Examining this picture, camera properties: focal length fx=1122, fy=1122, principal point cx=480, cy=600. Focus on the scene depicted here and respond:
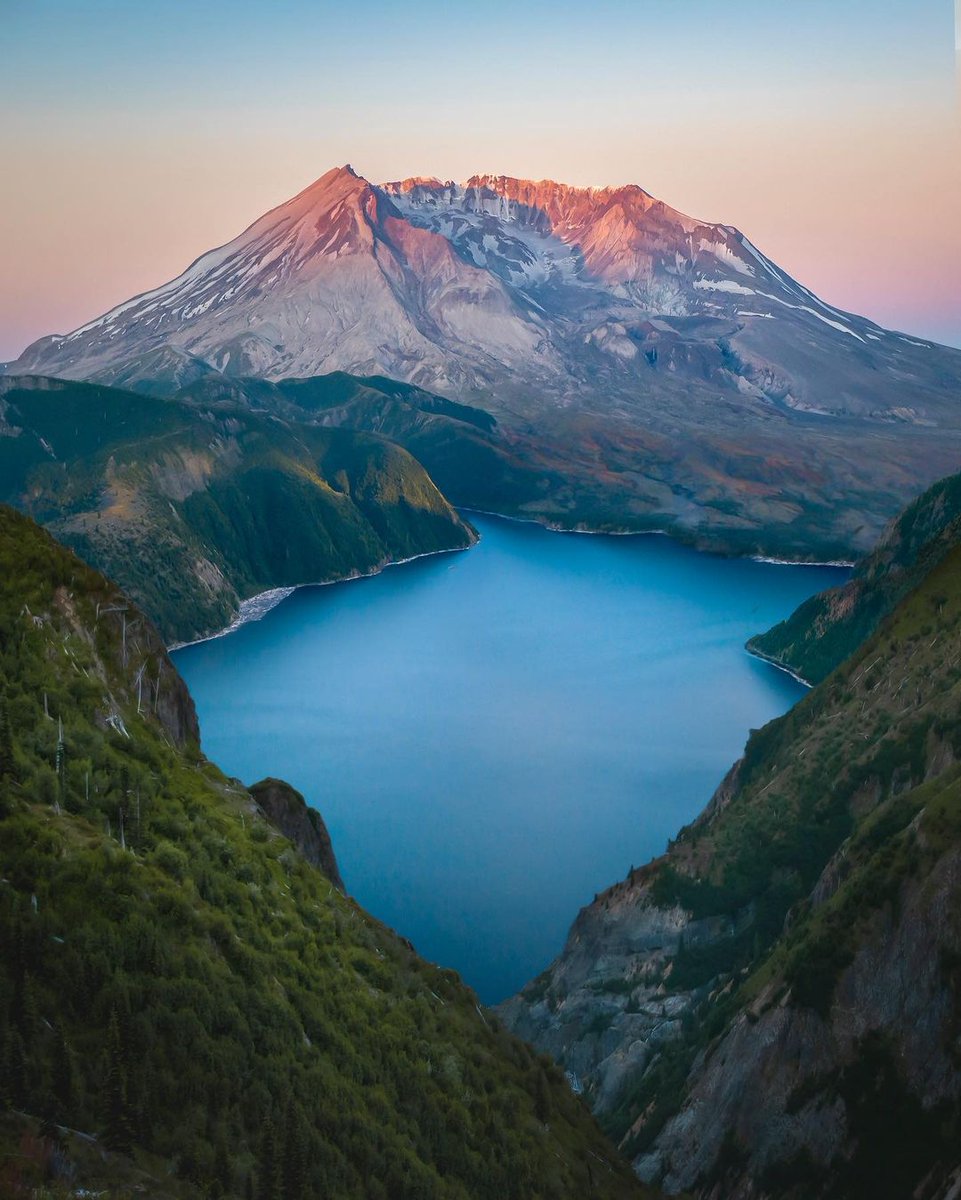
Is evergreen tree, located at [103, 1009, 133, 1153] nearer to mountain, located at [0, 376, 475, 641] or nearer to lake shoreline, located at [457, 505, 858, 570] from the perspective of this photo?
mountain, located at [0, 376, 475, 641]

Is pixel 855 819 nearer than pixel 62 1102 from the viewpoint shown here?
No

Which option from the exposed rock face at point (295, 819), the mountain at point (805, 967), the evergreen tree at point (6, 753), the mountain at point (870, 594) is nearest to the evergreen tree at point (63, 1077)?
the evergreen tree at point (6, 753)

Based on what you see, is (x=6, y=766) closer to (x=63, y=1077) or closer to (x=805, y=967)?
(x=63, y=1077)

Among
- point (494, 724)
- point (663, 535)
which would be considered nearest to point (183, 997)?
point (494, 724)

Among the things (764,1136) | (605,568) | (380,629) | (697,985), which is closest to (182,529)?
(380,629)

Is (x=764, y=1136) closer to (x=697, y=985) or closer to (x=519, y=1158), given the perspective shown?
(x=519, y=1158)

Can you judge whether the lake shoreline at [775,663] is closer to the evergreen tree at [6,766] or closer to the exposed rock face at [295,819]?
the exposed rock face at [295,819]
